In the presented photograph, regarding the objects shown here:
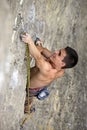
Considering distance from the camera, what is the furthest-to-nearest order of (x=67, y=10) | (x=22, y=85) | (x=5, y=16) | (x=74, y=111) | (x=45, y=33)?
(x=74, y=111) → (x=67, y=10) → (x=45, y=33) → (x=22, y=85) → (x=5, y=16)

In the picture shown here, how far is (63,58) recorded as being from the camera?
480 centimetres

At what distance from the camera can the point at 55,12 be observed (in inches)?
273

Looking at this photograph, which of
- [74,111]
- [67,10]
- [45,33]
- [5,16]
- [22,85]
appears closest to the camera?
[5,16]

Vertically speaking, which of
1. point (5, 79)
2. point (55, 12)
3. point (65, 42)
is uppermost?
point (55, 12)

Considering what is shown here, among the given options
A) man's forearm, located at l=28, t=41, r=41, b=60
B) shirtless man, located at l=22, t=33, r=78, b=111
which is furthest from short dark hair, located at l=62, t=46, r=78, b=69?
man's forearm, located at l=28, t=41, r=41, b=60

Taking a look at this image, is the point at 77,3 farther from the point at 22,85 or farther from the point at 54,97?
the point at 22,85

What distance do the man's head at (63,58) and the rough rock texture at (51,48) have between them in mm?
A: 373

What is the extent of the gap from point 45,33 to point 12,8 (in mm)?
2380

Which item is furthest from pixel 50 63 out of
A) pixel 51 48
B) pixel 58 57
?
pixel 51 48

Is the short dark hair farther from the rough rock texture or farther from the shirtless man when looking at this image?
the rough rock texture

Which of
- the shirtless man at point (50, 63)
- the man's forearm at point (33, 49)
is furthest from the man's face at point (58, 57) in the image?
the man's forearm at point (33, 49)

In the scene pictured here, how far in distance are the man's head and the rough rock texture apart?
0.37 m

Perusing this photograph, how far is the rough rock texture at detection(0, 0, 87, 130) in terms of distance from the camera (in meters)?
4.40

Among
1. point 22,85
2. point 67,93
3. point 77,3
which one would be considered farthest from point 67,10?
point 22,85
